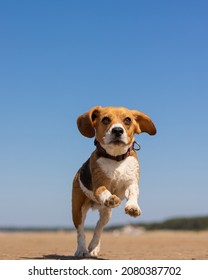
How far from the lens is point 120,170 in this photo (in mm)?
8898

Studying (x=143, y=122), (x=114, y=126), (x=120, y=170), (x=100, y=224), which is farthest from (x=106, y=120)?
(x=100, y=224)

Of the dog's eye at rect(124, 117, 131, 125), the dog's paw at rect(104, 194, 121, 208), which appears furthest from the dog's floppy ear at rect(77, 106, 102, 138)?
the dog's paw at rect(104, 194, 121, 208)

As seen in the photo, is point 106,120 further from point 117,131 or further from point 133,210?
point 133,210

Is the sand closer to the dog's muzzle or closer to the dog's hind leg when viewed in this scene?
the dog's hind leg

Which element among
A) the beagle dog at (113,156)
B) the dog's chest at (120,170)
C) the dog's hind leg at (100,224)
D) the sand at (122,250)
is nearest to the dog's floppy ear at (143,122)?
the beagle dog at (113,156)

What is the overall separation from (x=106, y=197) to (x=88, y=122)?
1341mm

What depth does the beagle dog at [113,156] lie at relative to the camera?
8508mm

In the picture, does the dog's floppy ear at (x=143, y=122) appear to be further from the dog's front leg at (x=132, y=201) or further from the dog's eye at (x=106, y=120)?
the dog's front leg at (x=132, y=201)

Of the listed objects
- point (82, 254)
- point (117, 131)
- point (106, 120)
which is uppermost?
point (106, 120)

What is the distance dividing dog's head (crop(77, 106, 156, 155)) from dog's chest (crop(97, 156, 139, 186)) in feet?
0.59

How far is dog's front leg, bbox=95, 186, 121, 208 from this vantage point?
325 inches

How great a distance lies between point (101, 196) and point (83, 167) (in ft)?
4.84
